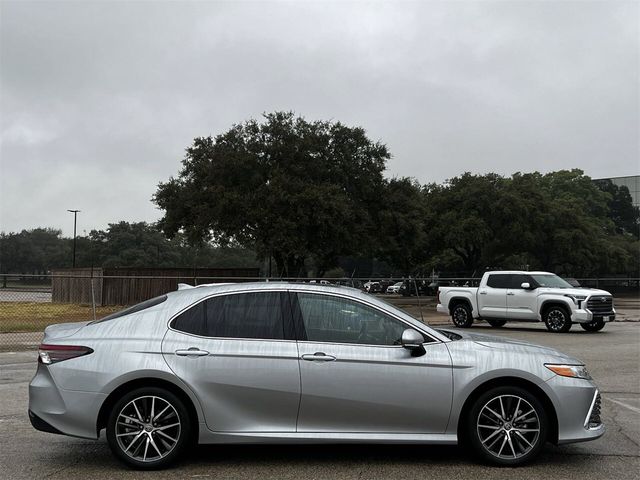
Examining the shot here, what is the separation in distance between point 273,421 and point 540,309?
52.8 feet

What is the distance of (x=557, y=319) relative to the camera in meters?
19.4

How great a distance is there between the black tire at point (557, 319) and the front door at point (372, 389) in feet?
50.2

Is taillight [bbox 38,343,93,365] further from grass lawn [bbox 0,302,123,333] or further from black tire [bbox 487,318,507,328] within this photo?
black tire [bbox 487,318,507,328]

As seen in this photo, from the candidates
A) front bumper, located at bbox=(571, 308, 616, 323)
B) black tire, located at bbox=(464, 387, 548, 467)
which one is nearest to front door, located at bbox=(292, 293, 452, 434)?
black tire, located at bbox=(464, 387, 548, 467)

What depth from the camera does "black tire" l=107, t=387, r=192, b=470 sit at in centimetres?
523

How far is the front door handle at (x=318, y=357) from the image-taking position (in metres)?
5.28

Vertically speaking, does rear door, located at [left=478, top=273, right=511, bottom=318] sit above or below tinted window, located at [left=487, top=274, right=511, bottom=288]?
below

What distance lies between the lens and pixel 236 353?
210 inches

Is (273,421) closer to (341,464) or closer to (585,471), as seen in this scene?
(341,464)

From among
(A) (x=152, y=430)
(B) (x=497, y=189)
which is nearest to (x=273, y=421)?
(A) (x=152, y=430)

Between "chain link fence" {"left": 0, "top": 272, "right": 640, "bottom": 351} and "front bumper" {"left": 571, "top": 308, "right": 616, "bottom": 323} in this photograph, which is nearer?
"chain link fence" {"left": 0, "top": 272, "right": 640, "bottom": 351}

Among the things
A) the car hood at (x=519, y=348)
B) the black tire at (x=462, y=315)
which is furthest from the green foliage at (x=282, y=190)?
the car hood at (x=519, y=348)

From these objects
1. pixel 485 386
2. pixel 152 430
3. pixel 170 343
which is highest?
pixel 170 343

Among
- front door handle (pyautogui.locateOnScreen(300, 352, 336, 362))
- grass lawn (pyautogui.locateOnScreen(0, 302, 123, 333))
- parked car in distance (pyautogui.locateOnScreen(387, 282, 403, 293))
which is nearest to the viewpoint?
front door handle (pyautogui.locateOnScreen(300, 352, 336, 362))
